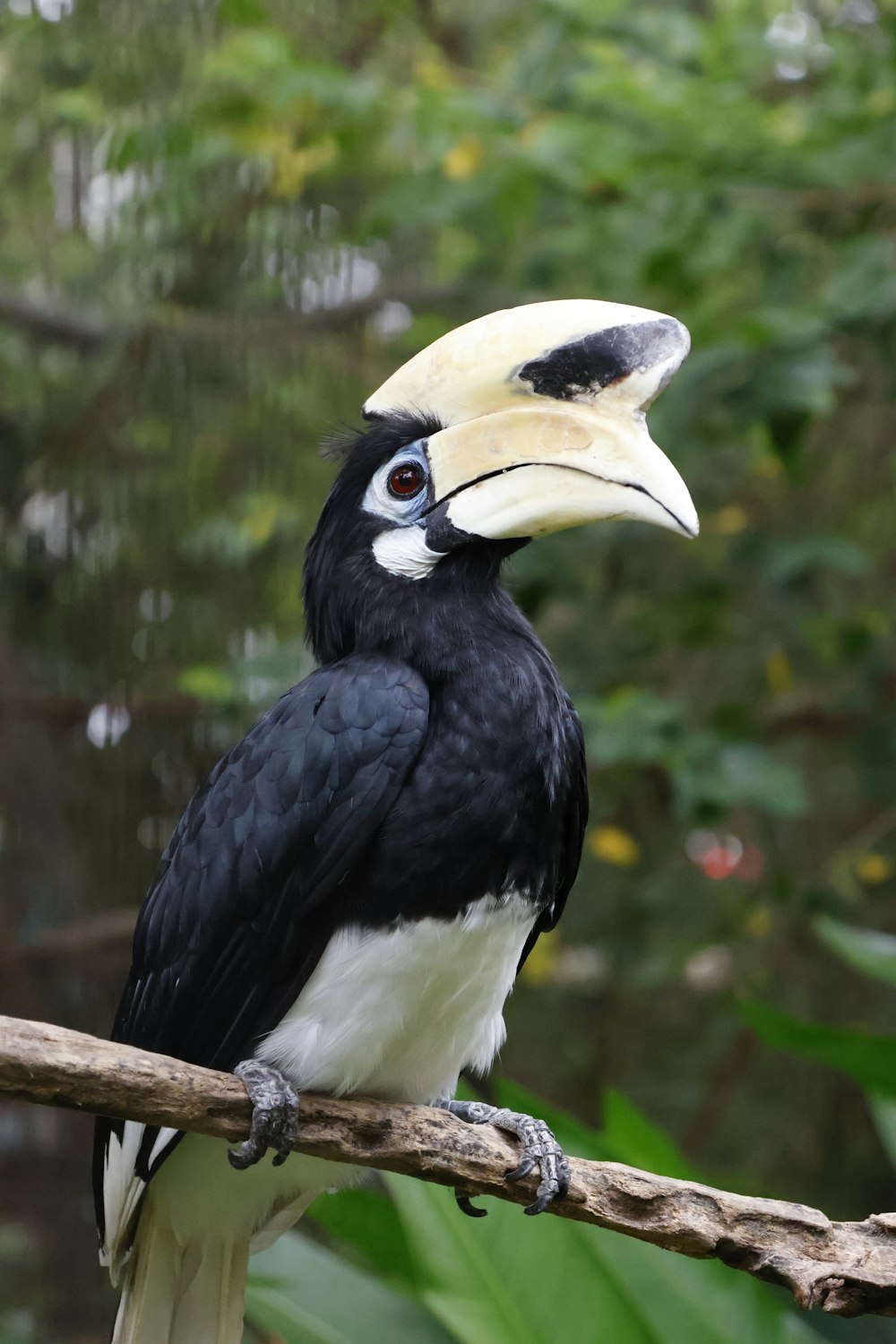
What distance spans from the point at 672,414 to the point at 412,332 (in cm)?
77

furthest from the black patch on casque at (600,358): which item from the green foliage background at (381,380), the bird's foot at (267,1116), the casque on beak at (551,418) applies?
the green foliage background at (381,380)

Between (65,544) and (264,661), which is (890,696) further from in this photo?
(65,544)

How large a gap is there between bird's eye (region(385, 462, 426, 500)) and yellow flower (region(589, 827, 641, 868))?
146 cm

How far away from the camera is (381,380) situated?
288 cm

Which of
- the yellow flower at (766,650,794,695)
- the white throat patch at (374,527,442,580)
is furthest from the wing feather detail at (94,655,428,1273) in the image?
the yellow flower at (766,650,794,695)

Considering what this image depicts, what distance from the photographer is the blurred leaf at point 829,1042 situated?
2068mm

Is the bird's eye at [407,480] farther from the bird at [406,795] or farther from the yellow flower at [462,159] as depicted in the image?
the yellow flower at [462,159]

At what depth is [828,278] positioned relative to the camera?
2467 millimetres

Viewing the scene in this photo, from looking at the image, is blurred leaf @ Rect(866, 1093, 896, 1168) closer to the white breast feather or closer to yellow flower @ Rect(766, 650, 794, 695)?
yellow flower @ Rect(766, 650, 794, 695)

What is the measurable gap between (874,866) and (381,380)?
1.51 m

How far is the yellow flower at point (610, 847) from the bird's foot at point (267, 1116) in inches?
60.6

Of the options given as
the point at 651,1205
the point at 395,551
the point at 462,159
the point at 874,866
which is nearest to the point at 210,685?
the point at 395,551

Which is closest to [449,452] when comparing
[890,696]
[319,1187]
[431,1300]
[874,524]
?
[319,1187]

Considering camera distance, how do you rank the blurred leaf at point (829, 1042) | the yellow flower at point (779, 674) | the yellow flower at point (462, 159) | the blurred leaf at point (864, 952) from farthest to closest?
1. the yellow flower at point (779, 674)
2. the yellow flower at point (462, 159)
3. the blurred leaf at point (864, 952)
4. the blurred leaf at point (829, 1042)
